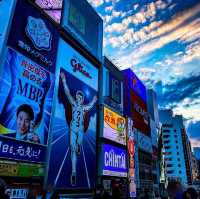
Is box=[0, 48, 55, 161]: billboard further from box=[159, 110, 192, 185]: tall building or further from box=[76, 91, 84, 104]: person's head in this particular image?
box=[159, 110, 192, 185]: tall building

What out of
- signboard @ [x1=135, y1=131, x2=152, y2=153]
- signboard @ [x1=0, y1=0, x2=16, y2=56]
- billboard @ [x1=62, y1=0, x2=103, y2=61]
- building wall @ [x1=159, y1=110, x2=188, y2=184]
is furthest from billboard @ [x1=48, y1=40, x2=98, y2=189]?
building wall @ [x1=159, y1=110, x2=188, y2=184]

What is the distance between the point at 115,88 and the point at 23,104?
16.1 m

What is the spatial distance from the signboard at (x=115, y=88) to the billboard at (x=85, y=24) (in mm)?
3541

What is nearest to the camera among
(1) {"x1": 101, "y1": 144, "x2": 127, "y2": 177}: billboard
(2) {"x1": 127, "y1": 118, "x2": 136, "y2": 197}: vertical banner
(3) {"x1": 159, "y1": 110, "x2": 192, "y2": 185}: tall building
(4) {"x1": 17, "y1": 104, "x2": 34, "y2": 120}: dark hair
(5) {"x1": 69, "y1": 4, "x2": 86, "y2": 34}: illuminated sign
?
(4) {"x1": 17, "y1": 104, "x2": 34, "y2": 120}: dark hair

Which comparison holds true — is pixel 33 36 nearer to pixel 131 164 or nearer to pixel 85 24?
pixel 85 24

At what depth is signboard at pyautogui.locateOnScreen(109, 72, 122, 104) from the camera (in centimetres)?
2902

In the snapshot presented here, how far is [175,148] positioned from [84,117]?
3700 inches

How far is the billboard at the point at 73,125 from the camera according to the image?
60.0ft

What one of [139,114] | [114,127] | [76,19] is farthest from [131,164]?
[76,19]

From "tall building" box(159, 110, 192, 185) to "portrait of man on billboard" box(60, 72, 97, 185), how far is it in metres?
86.9

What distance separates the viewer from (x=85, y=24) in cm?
2608

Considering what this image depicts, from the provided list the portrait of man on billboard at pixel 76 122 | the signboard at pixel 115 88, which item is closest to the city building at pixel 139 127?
the signboard at pixel 115 88

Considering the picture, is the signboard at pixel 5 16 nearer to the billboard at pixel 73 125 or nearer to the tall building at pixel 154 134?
the billboard at pixel 73 125

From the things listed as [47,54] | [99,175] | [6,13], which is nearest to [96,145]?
[99,175]
